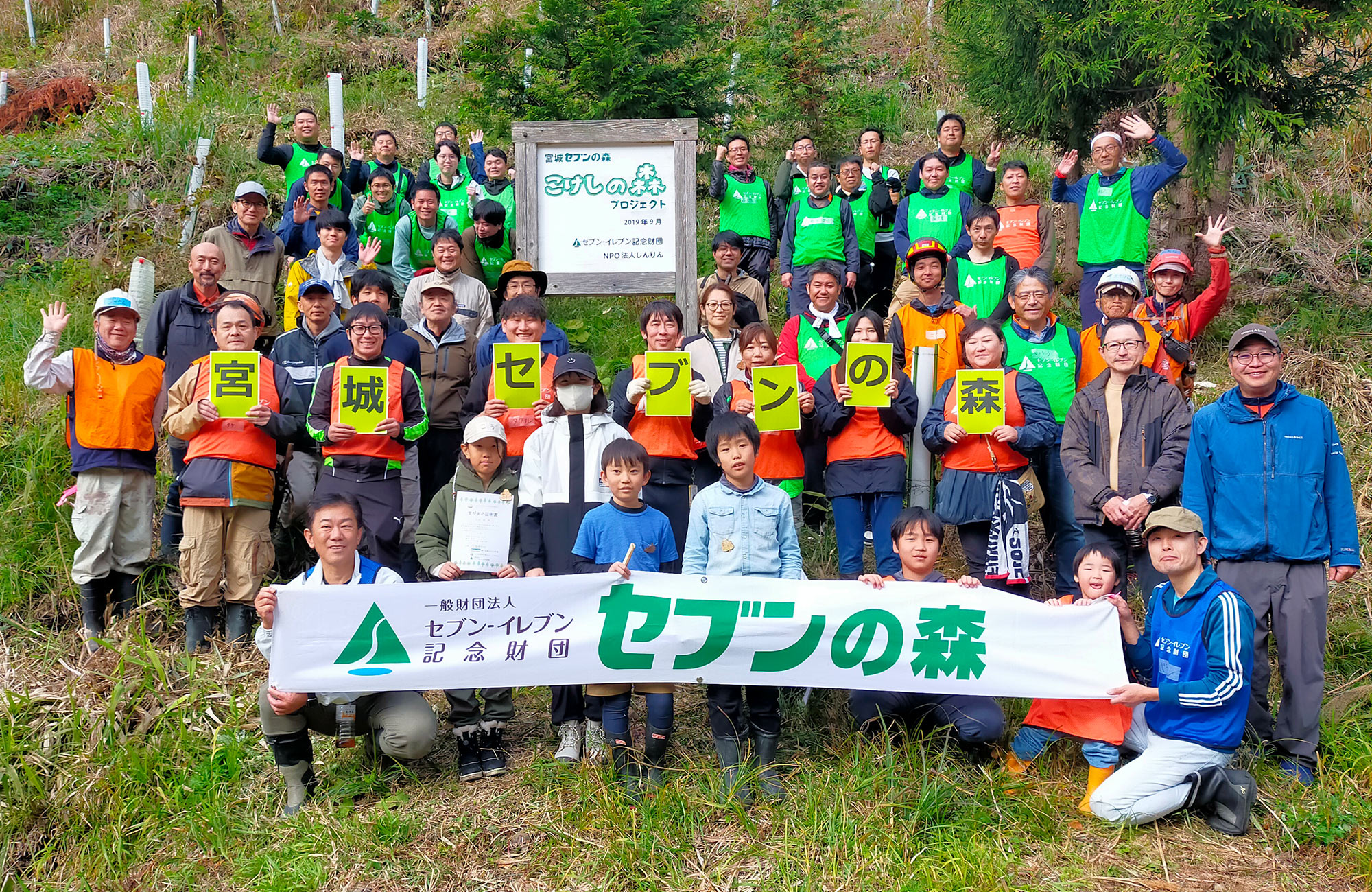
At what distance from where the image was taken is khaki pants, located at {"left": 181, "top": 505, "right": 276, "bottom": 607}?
6152 mm

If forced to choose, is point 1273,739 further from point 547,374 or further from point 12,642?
point 12,642

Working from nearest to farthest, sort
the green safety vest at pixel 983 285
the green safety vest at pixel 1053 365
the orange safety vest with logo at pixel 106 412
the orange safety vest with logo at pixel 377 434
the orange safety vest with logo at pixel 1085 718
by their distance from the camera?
the orange safety vest with logo at pixel 1085 718 < the orange safety vest with logo at pixel 377 434 < the green safety vest at pixel 1053 365 < the orange safety vest with logo at pixel 106 412 < the green safety vest at pixel 983 285

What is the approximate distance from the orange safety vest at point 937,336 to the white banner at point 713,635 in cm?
207

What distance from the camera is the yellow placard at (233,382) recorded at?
6035 millimetres

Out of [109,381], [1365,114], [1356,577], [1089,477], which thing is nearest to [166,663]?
[109,381]

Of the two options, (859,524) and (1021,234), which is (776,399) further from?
(1021,234)

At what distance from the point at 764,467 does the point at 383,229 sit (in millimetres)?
4751

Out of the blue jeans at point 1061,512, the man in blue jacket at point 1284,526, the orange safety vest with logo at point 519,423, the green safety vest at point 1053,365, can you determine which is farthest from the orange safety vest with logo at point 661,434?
the man in blue jacket at point 1284,526

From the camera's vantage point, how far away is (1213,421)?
5.30 meters

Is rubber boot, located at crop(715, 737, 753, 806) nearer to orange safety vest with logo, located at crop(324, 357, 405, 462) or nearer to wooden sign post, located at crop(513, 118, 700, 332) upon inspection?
orange safety vest with logo, located at crop(324, 357, 405, 462)

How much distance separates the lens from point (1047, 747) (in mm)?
5133

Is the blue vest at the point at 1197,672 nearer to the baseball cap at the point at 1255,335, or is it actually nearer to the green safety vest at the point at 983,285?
the baseball cap at the point at 1255,335

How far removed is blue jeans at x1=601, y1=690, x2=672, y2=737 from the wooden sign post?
2.93 metres

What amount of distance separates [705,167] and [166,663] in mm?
7924
